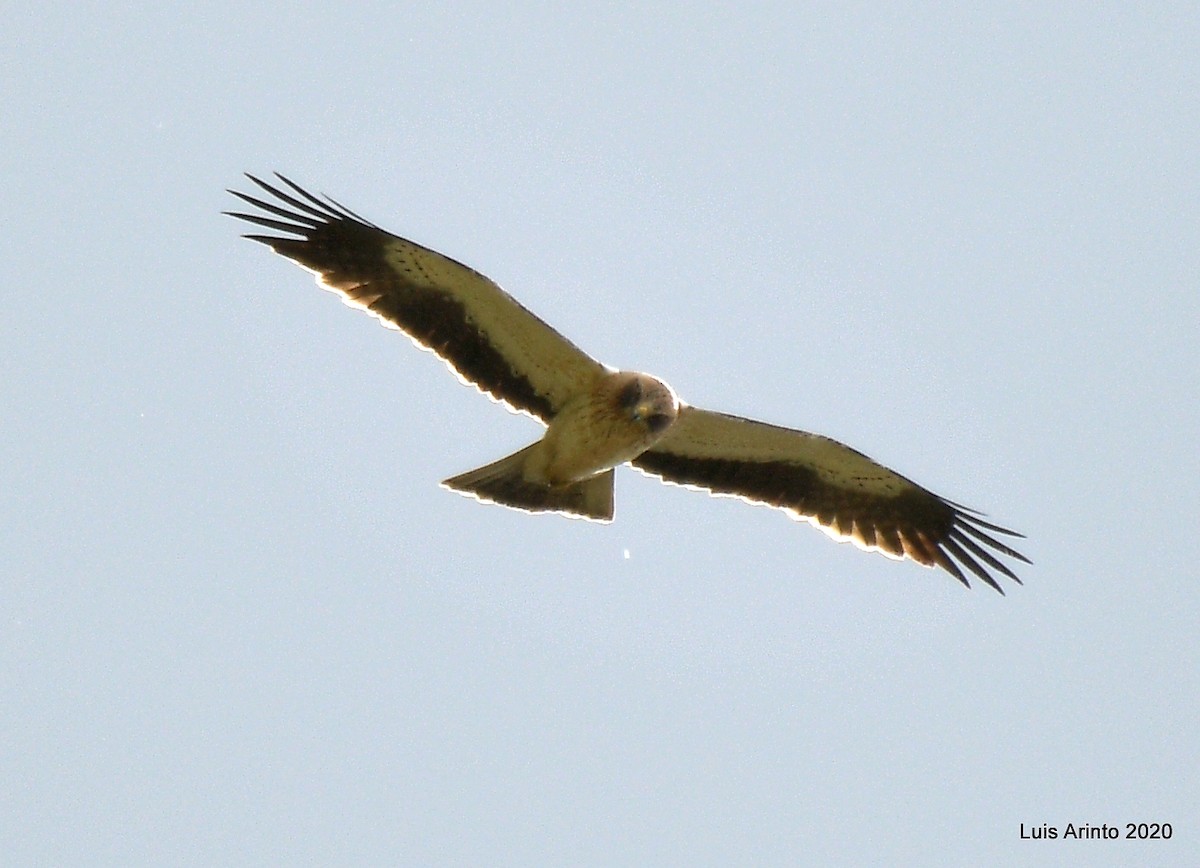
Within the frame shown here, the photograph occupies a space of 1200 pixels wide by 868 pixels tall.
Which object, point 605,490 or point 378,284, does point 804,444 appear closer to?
point 605,490

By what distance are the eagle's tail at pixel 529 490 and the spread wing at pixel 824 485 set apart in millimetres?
525

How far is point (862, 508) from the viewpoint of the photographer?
41.0 feet

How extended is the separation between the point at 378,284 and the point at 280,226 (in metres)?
0.72

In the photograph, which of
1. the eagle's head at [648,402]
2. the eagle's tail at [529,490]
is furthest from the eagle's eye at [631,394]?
the eagle's tail at [529,490]

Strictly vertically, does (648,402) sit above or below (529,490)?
above

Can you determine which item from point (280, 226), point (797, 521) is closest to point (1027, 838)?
point (797, 521)

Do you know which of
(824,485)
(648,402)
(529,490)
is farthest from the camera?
(824,485)

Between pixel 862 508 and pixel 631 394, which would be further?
pixel 862 508

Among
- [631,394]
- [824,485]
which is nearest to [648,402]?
[631,394]

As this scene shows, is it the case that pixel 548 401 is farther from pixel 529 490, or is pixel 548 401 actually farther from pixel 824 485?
pixel 824 485

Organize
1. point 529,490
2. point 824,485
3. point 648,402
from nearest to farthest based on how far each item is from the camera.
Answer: point 648,402 < point 529,490 < point 824,485

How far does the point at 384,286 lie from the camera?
11.2 m

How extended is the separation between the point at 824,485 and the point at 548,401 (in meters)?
2.22

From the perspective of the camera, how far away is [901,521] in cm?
1255
